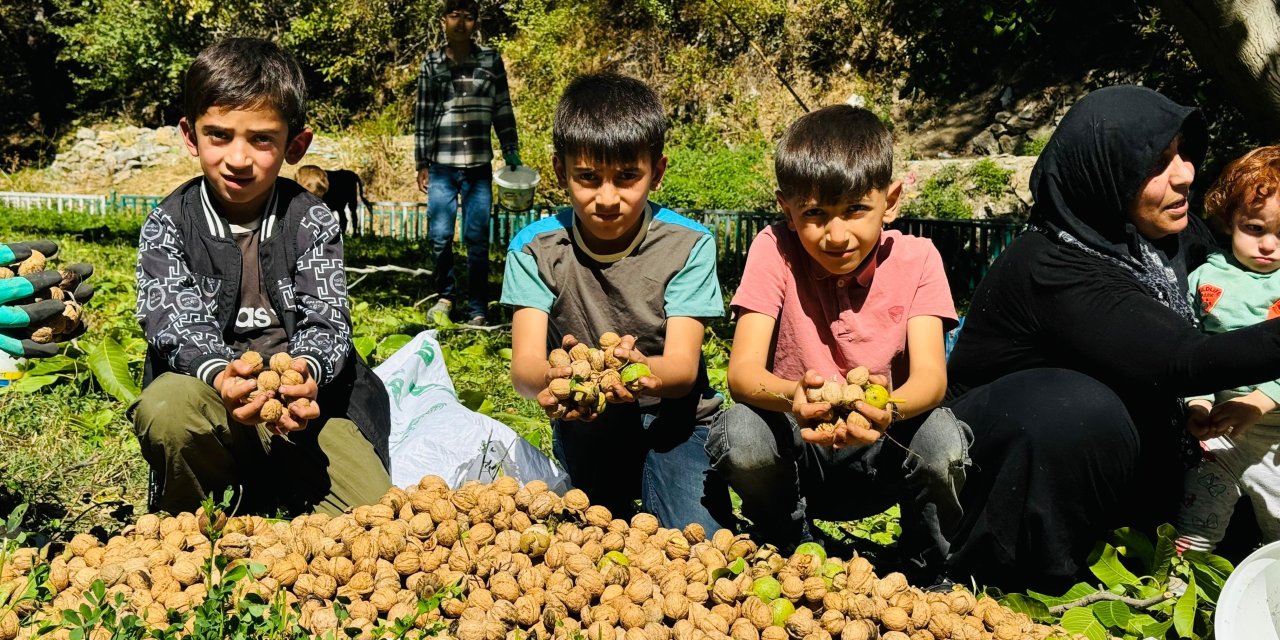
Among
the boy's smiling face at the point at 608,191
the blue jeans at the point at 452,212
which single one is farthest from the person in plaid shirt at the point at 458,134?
the boy's smiling face at the point at 608,191

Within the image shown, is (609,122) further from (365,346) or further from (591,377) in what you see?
(365,346)

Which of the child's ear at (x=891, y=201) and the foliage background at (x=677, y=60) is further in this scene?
the foliage background at (x=677, y=60)

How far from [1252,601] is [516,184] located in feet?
16.2

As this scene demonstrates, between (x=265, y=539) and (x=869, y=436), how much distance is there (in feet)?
4.19

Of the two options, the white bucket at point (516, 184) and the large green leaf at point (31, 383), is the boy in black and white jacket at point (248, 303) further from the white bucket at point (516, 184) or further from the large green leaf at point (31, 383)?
the white bucket at point (516, 184)

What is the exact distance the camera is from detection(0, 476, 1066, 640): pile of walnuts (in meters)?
1.96

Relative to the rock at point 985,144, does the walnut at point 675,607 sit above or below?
below

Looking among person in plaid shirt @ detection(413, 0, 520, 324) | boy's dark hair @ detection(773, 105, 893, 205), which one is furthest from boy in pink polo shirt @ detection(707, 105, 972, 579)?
person in plaid shirt @ detection(413, 0, 520, 324)

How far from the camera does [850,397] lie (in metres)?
2.15

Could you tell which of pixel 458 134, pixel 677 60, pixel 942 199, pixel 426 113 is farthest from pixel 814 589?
pixel 677 60

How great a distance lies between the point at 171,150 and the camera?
19.0 m

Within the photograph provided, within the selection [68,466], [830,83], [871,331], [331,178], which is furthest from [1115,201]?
[830,83]

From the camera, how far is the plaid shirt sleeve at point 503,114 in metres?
6.41

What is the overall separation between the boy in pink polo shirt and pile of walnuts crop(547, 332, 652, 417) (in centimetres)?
28
